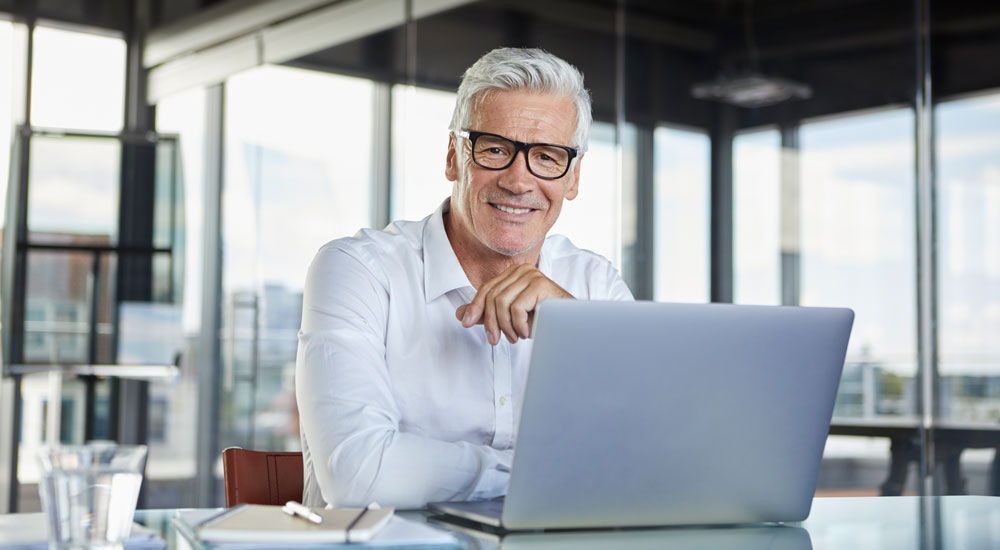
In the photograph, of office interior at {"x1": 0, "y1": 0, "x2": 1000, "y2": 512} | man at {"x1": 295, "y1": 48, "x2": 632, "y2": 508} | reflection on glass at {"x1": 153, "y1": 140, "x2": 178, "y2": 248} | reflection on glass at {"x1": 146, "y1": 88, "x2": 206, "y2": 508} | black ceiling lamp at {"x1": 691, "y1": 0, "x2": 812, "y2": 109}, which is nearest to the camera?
man at {"x1": 295, "y1": 48, "x2": 632, "y2": 508}

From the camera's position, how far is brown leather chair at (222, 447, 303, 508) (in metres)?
1.65

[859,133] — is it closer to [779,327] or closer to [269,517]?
[779,327]

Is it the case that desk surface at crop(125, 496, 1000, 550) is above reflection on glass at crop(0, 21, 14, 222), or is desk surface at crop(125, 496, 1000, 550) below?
below

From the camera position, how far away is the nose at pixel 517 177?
1.71 m

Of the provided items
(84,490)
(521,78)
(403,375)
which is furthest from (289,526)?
(521,78)

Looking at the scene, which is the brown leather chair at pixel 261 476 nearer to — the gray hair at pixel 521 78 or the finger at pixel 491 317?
the finger at pixel 491 317

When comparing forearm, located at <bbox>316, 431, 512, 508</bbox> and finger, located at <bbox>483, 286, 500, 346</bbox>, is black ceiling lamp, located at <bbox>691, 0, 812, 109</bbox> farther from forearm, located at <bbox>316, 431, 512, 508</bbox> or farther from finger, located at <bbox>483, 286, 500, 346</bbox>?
forearm, located at <bbox>316, 431, 512, 508</bbox>

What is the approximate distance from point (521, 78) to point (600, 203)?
2.94 m

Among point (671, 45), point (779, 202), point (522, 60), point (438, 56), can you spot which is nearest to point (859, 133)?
point (779, 202)

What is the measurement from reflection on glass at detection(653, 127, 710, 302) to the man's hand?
3.13 metres

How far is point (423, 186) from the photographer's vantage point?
4785 mm

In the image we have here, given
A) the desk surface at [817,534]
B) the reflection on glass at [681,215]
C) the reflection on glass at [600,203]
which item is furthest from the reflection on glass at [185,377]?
the desk surface at [817,534]

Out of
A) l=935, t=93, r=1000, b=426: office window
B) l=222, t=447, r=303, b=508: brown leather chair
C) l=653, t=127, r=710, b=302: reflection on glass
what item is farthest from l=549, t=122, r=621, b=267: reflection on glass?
l=222, t=447, r=303, b=508: brown leather chair

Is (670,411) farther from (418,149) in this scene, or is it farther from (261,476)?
(418,149)
